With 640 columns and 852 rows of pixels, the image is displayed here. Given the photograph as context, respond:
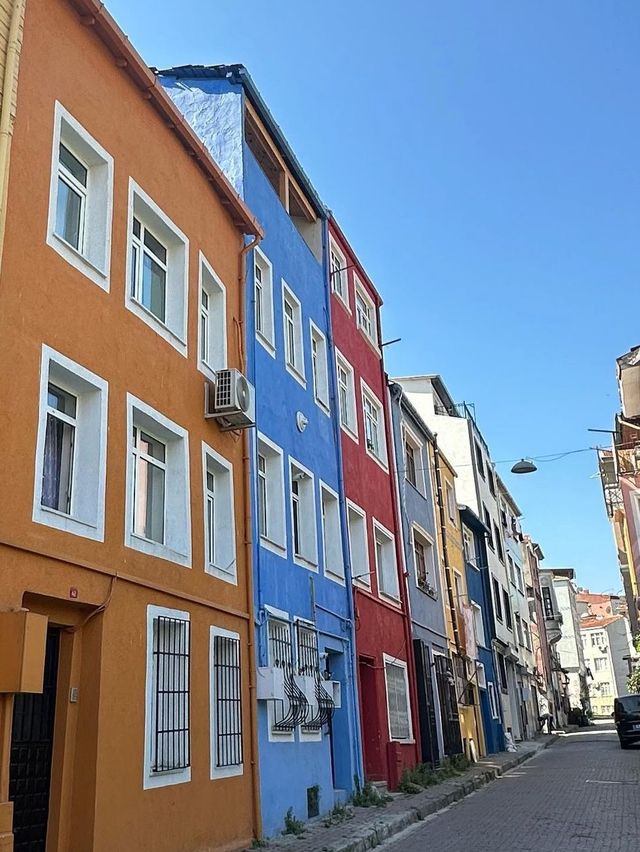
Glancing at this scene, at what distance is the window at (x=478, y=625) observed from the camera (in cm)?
3080

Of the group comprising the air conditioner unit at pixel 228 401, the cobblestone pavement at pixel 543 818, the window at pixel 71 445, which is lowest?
the cobblestone pavement at pixel 543 818

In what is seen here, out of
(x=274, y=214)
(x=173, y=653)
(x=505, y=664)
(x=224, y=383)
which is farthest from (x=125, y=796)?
(x=505, y=664)

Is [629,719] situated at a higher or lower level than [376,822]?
higher

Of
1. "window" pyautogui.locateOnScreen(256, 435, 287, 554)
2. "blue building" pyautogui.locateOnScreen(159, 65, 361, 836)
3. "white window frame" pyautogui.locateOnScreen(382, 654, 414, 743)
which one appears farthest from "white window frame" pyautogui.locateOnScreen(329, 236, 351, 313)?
"white window frame" pyautogui.locateOnScreen(382, 654, 414, 743)

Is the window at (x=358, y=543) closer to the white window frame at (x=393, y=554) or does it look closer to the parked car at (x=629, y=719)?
the white window frame at (x=393, y=554)

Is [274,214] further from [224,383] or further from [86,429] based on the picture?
[86,429]

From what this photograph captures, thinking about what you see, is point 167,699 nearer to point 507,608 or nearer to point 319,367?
point 319,367

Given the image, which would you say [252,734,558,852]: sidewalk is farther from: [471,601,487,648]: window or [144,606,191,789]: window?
[471,601,487,648]: window

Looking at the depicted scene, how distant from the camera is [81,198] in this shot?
381 inches

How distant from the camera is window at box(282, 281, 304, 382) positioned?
1579cm

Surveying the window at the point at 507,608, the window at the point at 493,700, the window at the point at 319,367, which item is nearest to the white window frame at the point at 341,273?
the window at the point at 319,367

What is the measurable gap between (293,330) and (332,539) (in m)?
4.15

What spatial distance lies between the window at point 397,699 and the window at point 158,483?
924 centimetres

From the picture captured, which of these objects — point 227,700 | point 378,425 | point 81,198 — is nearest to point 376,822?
point 227,700
